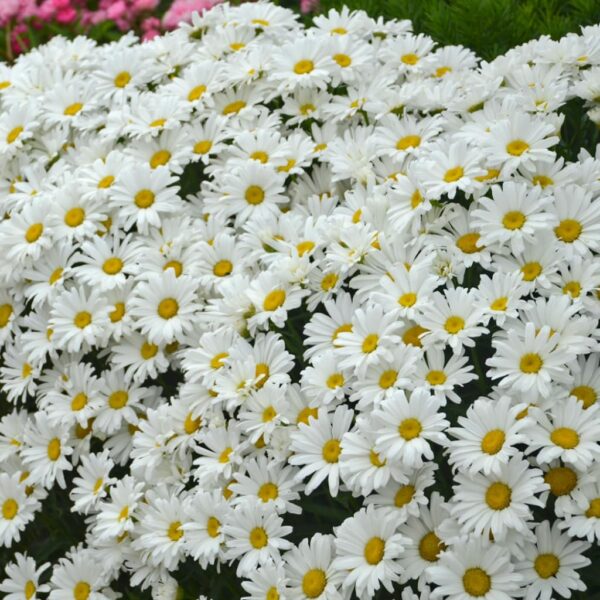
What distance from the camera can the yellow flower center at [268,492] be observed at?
239cm

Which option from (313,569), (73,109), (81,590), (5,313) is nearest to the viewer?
(313,569)

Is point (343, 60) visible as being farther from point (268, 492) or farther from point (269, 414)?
point (268, 492)

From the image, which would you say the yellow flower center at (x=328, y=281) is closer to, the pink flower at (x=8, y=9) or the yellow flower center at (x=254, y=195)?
the yellow flower center at (x=254, y=195)

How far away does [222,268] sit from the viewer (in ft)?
9.39

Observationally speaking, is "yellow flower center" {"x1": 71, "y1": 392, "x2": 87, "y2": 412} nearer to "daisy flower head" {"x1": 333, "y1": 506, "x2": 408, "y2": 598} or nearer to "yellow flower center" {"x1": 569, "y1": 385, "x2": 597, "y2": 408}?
"daisy flower head" {"x1": 333, "y1": 506, "x2": 408, "y2": 598}

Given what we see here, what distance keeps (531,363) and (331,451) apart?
0.50 m

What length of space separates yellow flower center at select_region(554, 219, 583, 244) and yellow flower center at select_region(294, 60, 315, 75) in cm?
105

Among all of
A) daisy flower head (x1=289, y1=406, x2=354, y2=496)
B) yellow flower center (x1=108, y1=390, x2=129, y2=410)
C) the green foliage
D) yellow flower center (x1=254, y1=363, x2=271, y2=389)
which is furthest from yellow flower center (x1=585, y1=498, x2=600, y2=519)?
the green foliage

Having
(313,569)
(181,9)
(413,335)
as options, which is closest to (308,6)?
(181,9)

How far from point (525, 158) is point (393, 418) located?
801mm

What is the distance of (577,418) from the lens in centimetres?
212

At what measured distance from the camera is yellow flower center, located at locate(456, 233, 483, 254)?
2520mm

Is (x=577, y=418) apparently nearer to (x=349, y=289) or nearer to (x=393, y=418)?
(x=393, y=418)

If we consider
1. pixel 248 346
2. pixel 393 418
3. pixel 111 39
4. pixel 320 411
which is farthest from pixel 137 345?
pixel 111 39
